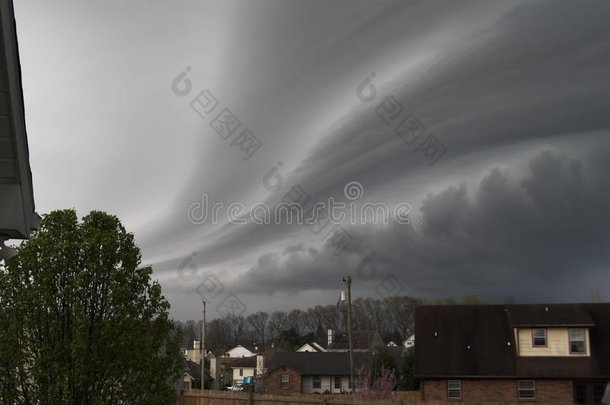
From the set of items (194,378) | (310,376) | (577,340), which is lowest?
(194,378)

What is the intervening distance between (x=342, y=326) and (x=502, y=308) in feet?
253

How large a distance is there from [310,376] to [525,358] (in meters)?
30.4

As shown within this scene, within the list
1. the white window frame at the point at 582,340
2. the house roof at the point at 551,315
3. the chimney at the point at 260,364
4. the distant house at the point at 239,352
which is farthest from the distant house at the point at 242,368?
the white window frame at the point at 582,340

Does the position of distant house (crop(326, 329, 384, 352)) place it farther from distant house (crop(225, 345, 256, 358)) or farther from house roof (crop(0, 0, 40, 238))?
house roof (crop(0, 0, 40, 238))

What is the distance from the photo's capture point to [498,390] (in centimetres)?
2784

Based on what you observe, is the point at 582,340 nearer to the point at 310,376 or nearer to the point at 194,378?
the point at 310,376

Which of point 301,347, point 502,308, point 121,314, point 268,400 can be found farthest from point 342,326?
point 121,314

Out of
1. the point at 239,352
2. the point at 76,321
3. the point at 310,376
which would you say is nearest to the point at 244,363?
the point at 239,352

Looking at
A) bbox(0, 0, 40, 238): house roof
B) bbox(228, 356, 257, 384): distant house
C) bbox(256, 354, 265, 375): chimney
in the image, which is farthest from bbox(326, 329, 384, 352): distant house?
bbox(0, 0, 40, 238): house roof

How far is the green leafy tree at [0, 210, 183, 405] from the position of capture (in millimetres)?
8258

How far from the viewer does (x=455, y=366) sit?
28.8m

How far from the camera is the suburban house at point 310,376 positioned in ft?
179

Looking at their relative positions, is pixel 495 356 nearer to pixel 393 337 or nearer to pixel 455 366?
pixel 455 366

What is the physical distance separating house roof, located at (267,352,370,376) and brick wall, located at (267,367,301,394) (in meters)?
0.37
